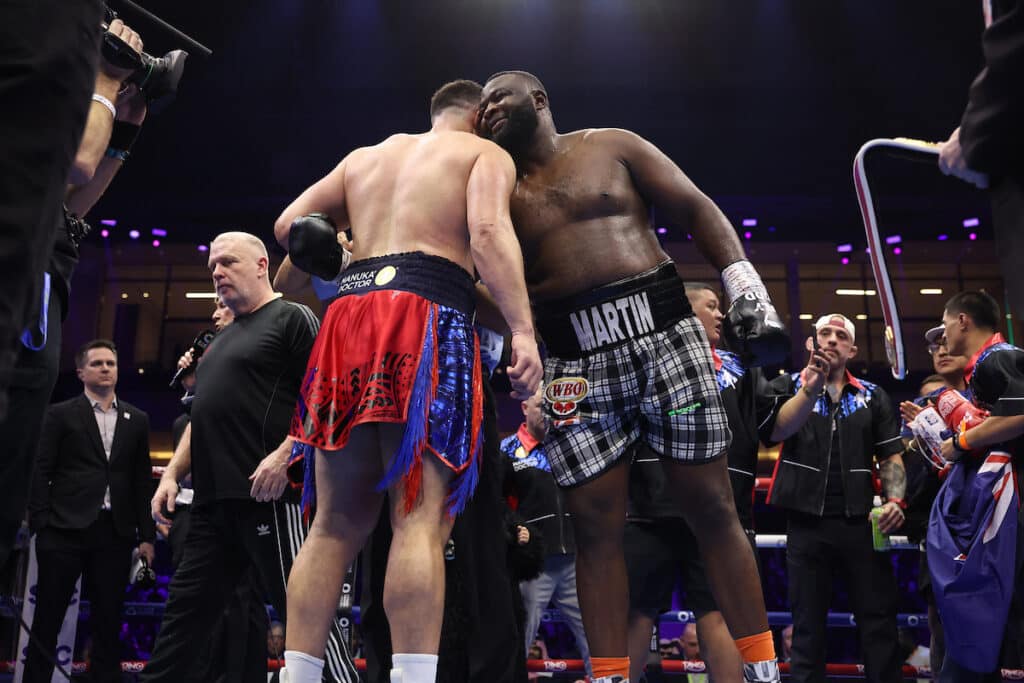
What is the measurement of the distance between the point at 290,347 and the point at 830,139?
746cm

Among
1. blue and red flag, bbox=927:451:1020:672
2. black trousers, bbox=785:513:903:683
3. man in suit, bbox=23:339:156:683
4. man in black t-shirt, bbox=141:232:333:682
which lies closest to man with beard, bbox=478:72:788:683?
man in black t-shirt, bbox=141:232:333:682

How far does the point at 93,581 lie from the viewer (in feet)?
14.8

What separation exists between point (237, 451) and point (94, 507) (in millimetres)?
2067

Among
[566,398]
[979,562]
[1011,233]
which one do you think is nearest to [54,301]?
[566,398]

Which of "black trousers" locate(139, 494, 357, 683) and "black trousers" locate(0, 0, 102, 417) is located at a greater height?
"black trousers" locate(0, 0, 102, 417)

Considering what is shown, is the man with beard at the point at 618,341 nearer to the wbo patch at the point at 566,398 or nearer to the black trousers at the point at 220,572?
the wbo patch at the point at 566,398

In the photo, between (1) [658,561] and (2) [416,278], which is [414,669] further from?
(1) [658,561]

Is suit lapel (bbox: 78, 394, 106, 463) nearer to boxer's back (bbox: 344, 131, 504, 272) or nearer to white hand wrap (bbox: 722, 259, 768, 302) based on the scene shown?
boxer's back (bbox: 344, 131, 504, 272)

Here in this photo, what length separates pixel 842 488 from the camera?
13.0 ft

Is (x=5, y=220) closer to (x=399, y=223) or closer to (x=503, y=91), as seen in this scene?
(x=399, y=223)

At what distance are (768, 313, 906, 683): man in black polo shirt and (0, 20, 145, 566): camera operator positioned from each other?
269 cm

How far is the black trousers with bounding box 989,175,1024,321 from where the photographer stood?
127cm


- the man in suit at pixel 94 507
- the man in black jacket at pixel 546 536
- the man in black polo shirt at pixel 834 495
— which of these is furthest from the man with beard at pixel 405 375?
the man in suit at pixel 94 507

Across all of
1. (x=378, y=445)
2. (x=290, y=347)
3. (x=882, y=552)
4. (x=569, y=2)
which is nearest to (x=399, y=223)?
(x=378, y=445)
